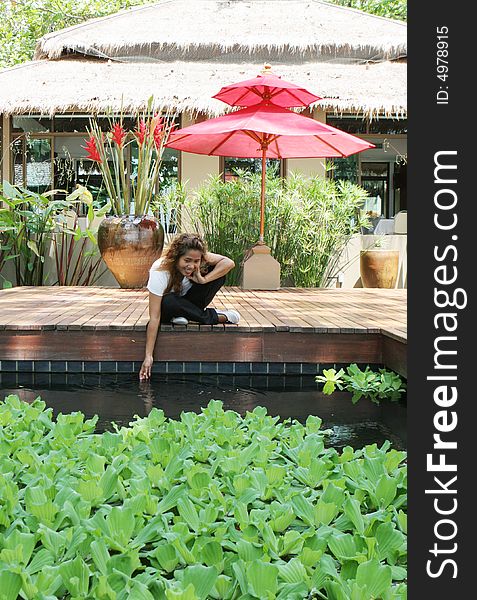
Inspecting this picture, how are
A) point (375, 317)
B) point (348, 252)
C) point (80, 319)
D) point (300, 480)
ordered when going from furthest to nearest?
1. point (348, 252)
2. point (375, 317)
3. point (80, 319)
4. point (300, 480)

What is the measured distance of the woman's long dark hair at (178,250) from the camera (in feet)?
13.9

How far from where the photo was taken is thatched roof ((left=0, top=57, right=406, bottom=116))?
373 inches

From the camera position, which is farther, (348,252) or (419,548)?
(348,252)

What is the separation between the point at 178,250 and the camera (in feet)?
14.0

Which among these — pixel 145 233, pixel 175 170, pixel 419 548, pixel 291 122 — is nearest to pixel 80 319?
pixel 145 233

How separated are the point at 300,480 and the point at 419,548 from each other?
45.9 inches

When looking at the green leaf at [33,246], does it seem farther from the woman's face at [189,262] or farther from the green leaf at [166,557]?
the green leaf at [166,557]

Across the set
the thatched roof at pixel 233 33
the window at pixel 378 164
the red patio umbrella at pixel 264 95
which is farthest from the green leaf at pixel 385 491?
the thatched roof at pixel 233 33

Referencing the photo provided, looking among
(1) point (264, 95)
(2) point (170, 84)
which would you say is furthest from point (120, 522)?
(2) point (170, 84)

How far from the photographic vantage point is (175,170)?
1088 cm

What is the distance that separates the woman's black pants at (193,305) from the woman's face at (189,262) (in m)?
0.20

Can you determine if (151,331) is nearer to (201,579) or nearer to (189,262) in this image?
(189,262)

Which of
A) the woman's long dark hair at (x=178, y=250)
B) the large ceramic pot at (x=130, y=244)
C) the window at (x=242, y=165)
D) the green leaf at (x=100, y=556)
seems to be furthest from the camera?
the window at (x=242, y=165)

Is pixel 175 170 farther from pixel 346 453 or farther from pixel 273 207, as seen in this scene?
pixel 346 453
